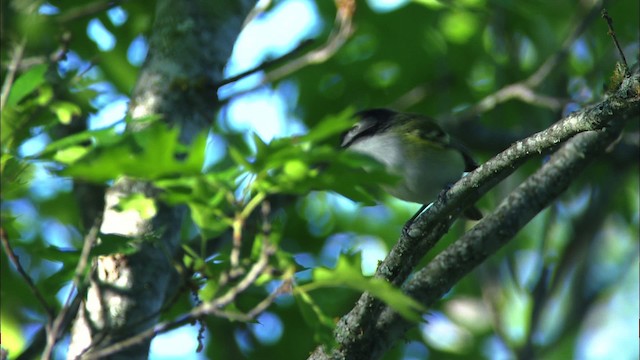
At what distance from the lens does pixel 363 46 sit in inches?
248

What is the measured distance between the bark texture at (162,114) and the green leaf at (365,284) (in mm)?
1069

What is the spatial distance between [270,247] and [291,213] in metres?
3.99

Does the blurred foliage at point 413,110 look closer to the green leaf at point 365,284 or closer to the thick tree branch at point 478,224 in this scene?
the thick tree branch at point 478,224

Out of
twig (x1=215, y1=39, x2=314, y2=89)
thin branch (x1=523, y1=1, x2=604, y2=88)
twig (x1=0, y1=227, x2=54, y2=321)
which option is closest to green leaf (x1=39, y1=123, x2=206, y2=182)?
twig (x1=0, y1=227, x2=54, y2=321)

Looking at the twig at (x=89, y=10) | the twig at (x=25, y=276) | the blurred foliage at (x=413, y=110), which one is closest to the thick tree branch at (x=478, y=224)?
the blurred foliage at (x=413, y=110)

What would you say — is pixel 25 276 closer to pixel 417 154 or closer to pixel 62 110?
pixel 62 110

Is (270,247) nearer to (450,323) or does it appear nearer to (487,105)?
(487,105)

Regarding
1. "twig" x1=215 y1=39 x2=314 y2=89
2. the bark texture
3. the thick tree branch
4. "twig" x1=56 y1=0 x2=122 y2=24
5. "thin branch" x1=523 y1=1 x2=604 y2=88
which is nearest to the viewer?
the thick tree branch

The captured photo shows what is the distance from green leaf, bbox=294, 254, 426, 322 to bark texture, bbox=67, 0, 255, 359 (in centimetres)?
107

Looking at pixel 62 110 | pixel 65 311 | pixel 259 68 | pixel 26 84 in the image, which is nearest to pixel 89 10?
pixel 259 68

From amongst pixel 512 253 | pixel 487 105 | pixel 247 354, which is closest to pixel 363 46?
pixel 487 105

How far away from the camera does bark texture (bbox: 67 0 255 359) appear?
3514 mm

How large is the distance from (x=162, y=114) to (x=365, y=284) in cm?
184

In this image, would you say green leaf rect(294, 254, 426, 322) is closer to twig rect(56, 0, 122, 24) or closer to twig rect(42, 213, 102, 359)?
twig rect(42, 213, 102, 359)
